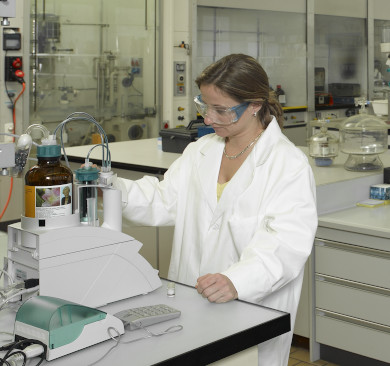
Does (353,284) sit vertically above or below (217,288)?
below

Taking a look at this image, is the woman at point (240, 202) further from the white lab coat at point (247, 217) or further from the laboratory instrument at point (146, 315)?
the laboratory instrument at point (146, 315)

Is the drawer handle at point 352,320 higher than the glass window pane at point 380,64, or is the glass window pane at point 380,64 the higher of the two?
the glass window pane at point 380,64

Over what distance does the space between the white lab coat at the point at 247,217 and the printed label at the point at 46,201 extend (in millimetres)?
502

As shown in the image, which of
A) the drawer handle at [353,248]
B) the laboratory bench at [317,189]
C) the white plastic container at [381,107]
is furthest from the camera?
the white plastic container at [381,107]

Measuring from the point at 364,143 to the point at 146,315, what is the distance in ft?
7.80

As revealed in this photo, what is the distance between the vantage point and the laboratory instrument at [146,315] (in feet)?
5.46

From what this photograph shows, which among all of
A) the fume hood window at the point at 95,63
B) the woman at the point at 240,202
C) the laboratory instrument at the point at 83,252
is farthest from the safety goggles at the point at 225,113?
the fume hood window at the point at 95,63

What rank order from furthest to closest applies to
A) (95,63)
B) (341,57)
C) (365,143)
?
1. (341,57)
2. (95,63)
3. (365,143)

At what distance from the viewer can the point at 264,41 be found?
7.48 meters

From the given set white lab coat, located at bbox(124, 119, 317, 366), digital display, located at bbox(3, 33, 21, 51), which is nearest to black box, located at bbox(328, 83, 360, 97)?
digital display, located at bbox(3, 33, 21, 51)

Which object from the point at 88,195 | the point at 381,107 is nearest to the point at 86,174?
the point at 88,195

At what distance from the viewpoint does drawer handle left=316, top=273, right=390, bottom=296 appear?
313 cm

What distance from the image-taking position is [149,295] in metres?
1.93

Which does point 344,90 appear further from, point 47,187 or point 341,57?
point 47,187
